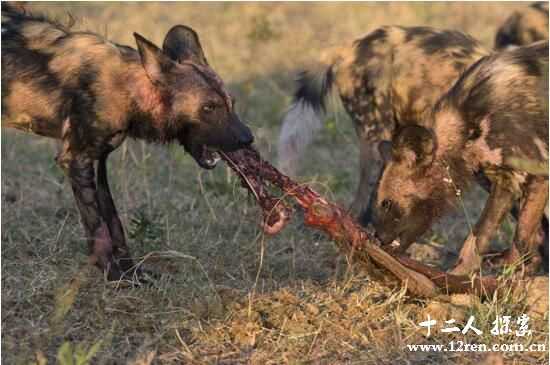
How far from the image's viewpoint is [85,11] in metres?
8.40

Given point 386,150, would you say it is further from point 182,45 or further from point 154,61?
point 154,61

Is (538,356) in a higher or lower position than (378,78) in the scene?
lower

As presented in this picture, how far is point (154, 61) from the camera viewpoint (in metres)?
3.67

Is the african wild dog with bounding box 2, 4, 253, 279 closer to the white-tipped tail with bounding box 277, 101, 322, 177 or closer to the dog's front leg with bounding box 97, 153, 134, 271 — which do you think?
the dog's front leg with bounding box 97, 153, 134, 271

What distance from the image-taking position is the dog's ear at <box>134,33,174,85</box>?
12.0ft

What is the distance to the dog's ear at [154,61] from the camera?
3.65 meters

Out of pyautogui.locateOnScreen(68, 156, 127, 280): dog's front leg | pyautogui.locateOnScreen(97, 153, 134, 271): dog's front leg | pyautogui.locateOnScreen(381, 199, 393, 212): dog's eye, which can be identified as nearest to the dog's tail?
pyautogui.locateOnScreen(381, 199, 393, 212): dog's eye

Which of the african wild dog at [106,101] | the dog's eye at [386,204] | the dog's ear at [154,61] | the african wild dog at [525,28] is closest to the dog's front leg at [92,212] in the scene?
the african wild dog at [106,101]

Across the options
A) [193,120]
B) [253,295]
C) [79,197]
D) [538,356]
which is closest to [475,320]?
[538,356]

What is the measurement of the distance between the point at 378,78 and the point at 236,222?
964 millimetres

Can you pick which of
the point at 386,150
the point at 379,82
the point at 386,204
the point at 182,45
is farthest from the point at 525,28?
the point at 182,45

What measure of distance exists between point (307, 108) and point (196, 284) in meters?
1.59

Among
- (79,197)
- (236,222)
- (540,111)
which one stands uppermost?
(540,111)

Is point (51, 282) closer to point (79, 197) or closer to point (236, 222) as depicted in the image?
point (79, 197)
